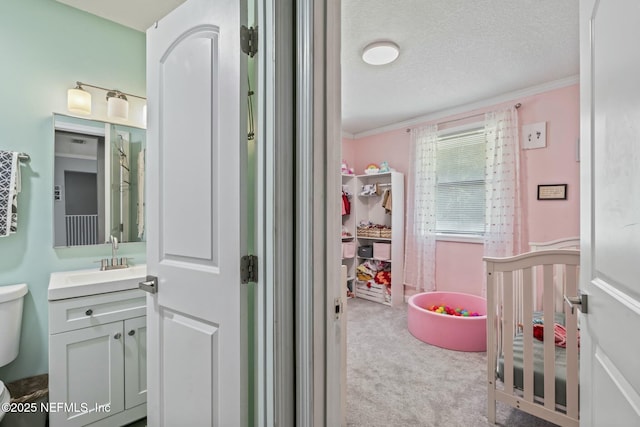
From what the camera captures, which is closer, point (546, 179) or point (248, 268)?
point (248, 268)

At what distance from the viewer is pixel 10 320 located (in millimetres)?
1513

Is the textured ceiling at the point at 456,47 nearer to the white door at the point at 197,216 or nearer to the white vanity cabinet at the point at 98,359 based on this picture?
the white door at the point at 197,216

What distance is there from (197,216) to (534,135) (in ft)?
10.7

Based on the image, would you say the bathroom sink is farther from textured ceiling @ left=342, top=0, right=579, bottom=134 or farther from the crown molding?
the crown molding

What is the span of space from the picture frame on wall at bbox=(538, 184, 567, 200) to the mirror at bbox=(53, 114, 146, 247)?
354cm

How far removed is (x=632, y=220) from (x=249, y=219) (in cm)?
102

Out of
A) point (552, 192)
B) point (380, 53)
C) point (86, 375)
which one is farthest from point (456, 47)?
point (86, 375)

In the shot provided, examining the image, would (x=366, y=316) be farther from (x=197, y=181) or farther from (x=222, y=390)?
(x=197, y=181)

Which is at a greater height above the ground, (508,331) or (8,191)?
(8,191)

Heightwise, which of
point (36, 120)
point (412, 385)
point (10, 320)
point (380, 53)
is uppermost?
point (380, 53)

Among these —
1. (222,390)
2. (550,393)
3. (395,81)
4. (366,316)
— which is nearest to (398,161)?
(395,81)

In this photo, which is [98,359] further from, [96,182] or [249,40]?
[249,40]

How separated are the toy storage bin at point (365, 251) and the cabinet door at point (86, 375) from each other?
3.08 metres

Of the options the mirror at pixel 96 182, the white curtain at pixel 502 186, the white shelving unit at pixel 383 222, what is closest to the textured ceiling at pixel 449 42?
the white curtain at pixel 502 186
